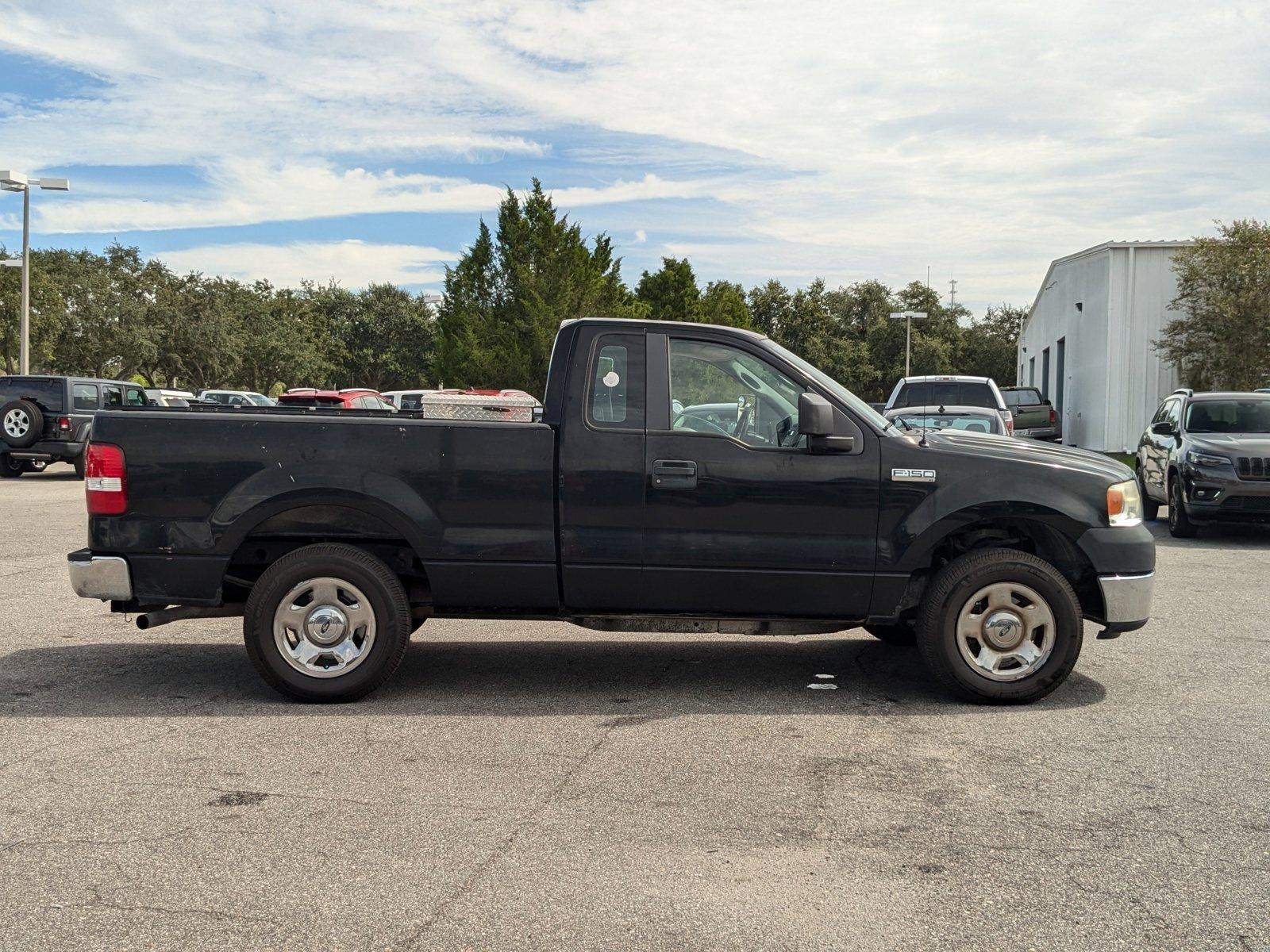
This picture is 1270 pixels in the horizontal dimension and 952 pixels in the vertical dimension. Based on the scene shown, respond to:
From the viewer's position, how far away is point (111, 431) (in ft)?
20.0

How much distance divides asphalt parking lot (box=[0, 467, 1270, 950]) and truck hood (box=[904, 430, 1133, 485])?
3.95 feet

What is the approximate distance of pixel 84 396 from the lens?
2275 centimetres

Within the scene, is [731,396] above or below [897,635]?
above

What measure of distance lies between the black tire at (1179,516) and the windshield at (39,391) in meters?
18.7

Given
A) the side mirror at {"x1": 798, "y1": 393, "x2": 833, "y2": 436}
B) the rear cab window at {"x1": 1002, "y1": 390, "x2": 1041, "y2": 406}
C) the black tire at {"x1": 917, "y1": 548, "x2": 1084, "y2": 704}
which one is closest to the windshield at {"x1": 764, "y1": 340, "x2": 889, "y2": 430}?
the side mirror at {"x1": 798, "y1": 393, "x2": 833, "y2": 436}

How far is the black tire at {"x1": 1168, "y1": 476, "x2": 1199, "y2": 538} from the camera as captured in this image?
1387 cm

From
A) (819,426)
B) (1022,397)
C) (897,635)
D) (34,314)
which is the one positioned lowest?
(897,635)

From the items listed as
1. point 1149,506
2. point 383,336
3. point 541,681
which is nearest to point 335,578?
point 541,681

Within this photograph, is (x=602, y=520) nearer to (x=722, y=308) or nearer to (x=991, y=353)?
(x=722, y=308)

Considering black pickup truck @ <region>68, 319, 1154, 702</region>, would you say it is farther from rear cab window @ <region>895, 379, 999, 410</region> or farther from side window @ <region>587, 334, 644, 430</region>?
rear cab window @ <region>895, 379, 999, 410</region>

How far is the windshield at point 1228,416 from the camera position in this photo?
14.4 m


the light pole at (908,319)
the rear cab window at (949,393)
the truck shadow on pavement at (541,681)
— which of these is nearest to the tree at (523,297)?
the light pole at (908,319)

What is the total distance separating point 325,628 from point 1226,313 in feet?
94.8

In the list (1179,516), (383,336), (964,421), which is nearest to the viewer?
(1179,516)
